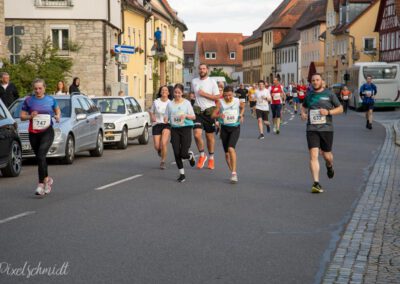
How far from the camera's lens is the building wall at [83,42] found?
44562 millimetres

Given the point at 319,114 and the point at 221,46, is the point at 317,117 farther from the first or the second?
the point at 221,46

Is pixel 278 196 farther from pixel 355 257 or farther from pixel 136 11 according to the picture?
pixel 136 11

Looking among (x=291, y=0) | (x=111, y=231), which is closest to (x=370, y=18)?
(x=291, y=0)

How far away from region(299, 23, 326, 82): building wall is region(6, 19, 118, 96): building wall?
57.3m

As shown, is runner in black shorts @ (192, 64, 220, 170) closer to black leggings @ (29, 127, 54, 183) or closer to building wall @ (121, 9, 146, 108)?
black leggings @ (29, 127, 54, 183)

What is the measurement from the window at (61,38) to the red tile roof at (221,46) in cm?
13693

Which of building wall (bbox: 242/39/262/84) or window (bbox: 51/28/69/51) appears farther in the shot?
building wall (bbox: 242/39/262/84)

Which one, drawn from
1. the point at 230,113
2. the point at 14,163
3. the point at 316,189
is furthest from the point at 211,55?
the point at 316,189

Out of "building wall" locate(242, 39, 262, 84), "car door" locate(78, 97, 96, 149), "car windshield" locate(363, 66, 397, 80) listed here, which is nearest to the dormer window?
"building wall" locate(242, 39, 262, 84)

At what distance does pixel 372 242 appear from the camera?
858 cm

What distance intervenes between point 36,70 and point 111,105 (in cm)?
451

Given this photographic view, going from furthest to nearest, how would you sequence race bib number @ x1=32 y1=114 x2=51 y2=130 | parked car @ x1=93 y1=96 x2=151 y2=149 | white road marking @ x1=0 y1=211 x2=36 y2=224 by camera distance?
parked car @ x1=93 y1=96 x2=151 y2=149, race bib number @ x1=32 y1=114 x2=51 y2=130, white road marking @ x1=0 y1=211 x2=36 y2=224

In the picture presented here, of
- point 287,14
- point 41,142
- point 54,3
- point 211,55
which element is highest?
point 287,14

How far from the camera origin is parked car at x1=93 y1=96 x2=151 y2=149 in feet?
78.0
